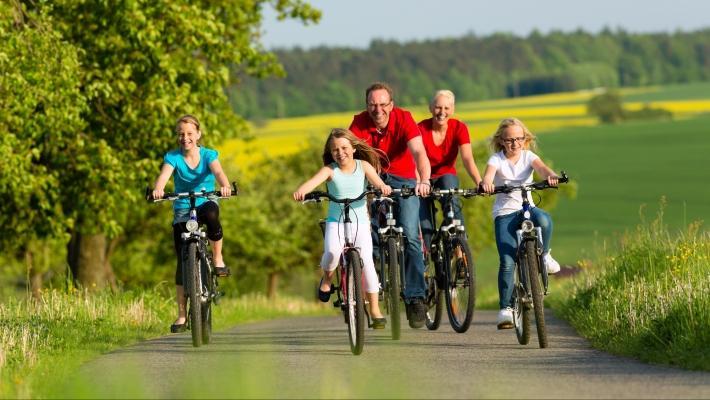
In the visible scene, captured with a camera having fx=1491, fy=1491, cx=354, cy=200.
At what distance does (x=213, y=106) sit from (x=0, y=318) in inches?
546

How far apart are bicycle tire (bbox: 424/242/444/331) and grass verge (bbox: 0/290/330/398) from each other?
102 inches

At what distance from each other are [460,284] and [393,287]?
856 mm

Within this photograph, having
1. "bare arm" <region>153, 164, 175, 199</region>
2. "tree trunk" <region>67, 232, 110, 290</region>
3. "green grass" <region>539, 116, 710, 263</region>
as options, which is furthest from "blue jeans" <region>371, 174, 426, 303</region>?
"green grass" <region>539, 116, 710, 263</region>

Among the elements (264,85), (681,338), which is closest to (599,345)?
(681,338)

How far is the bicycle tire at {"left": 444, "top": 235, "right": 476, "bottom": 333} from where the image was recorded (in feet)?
40.0

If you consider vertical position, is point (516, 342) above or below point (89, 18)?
below

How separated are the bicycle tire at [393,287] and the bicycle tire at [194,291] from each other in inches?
60.1

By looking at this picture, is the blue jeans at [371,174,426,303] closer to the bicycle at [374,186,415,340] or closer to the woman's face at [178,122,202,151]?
the bicycle at [374,186,415,340]

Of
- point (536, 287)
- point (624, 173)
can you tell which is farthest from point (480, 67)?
point (536, 287)

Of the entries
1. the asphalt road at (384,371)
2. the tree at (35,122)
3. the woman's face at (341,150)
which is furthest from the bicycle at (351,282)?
the tree at (35,122)

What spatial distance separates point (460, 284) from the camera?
12.5 metres

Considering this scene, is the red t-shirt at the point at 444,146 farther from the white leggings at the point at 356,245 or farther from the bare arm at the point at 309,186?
the bare arm at the point at 309,186

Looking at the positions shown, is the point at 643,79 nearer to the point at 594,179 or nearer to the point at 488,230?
the point at 594,179

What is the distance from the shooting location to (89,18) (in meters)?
24.7
